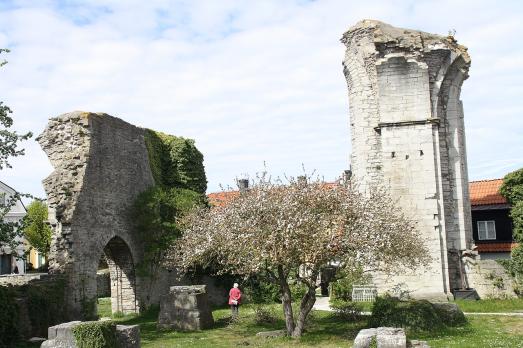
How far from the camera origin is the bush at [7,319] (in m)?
13.7

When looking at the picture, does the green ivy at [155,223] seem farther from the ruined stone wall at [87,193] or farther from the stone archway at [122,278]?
the stone archway at [122,278]

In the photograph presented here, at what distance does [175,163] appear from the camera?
24.5 meters

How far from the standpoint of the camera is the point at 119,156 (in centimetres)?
2109

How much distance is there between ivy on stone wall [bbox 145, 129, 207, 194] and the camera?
2422cm

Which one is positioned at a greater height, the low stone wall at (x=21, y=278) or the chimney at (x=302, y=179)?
the chimney at (x=302, y=179)

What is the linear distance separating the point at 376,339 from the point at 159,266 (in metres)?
13.6

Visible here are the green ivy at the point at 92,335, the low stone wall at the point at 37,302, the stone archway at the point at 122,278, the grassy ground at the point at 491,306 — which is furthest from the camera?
the stone archway at the point at 122,278

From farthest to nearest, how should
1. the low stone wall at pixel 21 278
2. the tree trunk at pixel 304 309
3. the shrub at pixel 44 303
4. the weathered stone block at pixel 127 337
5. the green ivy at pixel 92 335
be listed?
1. the low stone wall at pixel 21 278
2. the shrub at pixel 44 303
3. the tree trunk at pixel 304 309
4. the weathered stone block at pixel 127 337
5. the green ivy at pixel 92 335

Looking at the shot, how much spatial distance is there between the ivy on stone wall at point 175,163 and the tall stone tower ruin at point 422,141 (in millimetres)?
7188

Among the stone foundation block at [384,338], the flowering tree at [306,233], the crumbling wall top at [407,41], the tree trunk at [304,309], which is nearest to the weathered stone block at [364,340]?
the stone foundation block at [384,338]

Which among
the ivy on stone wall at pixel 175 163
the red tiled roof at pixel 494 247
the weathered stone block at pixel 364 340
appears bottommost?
the weathered stone block at pixel 364 340

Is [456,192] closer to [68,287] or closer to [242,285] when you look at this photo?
[242,285]

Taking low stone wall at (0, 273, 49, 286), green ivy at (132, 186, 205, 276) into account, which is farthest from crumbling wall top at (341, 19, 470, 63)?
low stone wall at (0, 273, 49, 286)

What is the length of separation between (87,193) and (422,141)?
1129 cm
